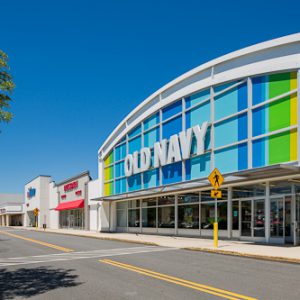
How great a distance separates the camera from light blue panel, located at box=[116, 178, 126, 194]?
35.8 meters

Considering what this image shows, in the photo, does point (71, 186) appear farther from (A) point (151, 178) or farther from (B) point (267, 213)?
(B) point (267, 213)

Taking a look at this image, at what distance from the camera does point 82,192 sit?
48625mm

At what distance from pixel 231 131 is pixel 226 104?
1632mm

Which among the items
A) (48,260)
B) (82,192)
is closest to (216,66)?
(48,260)

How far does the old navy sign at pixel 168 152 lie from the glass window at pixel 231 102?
118 centimetres

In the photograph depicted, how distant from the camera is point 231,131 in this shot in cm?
2228

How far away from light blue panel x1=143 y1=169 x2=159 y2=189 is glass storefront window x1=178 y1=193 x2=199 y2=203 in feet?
7.13

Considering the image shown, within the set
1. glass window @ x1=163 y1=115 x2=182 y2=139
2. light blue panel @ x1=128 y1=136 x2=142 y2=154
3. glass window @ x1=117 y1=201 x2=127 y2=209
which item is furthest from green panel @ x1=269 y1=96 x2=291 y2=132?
glass window @ x1=117 y1=201 x2=127 y2=209

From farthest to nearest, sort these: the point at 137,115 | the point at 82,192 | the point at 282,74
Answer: the point at 82,192 → the point at 137,115 → the point at 282,74

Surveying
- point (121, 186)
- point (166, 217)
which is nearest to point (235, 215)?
point (166, 217)

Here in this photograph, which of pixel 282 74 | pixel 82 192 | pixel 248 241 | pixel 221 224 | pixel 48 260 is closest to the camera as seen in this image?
pixel 48 260

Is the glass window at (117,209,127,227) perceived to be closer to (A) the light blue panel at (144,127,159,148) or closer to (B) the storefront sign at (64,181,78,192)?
(A) the light blue panel at (144,127,159,148)

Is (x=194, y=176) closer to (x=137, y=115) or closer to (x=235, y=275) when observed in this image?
(x=137, y=115)

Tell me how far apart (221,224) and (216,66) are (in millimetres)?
9103
